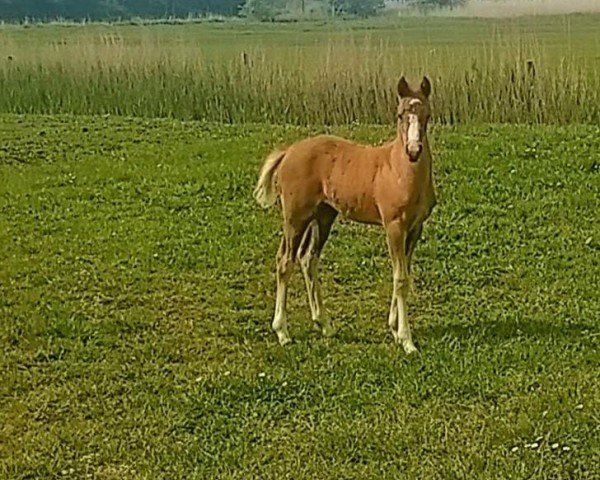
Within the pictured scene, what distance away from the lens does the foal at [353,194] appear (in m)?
4.97

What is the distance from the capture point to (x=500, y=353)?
4945 millimetres

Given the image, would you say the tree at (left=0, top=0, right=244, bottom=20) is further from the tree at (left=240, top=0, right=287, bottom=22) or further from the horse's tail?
the horse's tail

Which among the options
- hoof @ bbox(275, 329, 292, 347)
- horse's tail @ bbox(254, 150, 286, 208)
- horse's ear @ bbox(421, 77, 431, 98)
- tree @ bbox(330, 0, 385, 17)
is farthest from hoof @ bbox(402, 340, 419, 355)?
tree @ bbox(330, 0, 385, 17)

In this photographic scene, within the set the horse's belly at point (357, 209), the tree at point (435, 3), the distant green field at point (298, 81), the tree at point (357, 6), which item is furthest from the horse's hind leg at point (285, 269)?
the tree at point (357, 6)

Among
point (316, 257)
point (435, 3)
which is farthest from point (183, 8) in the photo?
point (316, 257)

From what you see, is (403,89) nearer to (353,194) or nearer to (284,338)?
(353,194)

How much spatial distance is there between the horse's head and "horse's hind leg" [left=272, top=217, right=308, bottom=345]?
2.50 feet

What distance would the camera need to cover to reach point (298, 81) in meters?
12.6

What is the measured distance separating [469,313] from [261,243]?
6.18ft

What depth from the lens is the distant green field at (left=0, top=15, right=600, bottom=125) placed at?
11453 mm

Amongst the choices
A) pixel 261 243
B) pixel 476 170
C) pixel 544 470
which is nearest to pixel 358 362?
pixel 544 470

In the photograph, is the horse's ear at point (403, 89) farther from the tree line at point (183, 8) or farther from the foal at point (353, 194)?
the tree line at point (183, 8)

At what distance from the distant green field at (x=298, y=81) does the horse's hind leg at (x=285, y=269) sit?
21.0ft

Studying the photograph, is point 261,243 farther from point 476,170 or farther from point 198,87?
point 198,87
